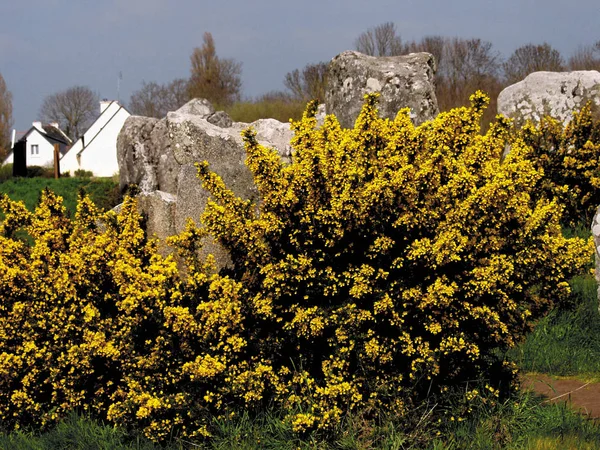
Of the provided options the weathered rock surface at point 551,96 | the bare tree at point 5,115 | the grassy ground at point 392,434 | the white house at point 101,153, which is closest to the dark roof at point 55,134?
the bare tree at point 5,115

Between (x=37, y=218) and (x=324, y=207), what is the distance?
2439 millimetres

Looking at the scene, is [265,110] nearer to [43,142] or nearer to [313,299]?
[313,299]

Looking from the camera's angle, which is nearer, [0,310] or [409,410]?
[409,410]

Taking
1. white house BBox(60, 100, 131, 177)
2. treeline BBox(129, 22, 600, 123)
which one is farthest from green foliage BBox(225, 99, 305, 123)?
white house BBox(60, 100, 131, 177)

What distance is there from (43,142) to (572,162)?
64.6 m

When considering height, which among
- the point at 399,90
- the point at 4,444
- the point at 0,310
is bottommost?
the point at 4,444

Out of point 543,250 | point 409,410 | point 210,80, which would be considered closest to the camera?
point 409,410

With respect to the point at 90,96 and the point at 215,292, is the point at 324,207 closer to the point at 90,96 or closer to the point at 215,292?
the point at 215,292

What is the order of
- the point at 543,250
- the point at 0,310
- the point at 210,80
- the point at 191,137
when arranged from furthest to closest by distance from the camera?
the point at 210,80 → the point at 191,137 → the point at 0,310 → the point at 543,250

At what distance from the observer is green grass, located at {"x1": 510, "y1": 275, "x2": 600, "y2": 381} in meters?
6.02

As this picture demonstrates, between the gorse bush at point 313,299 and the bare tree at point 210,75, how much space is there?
40803 mm

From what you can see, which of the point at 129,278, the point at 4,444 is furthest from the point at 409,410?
the point at 4,444

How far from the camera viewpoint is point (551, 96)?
11711 millimetres

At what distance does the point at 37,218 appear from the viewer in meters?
5.47
